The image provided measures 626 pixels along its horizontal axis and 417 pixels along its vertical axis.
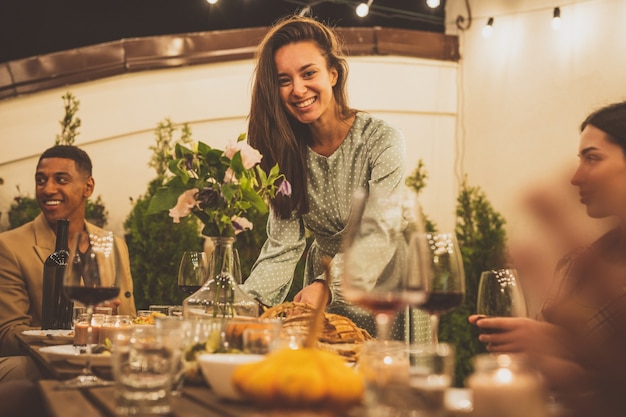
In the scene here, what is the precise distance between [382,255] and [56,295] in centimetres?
194

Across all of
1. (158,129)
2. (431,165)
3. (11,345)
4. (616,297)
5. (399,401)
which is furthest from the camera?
(431,165)

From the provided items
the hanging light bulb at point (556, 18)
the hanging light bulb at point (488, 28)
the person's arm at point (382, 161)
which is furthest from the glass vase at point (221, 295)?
the hanging light bulb at point (488, 28)

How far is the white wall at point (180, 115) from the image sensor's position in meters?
4.98

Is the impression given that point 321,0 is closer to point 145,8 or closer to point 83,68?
point 145,8

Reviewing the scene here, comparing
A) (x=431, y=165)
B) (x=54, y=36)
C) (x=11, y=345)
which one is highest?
(x=54, y=36)

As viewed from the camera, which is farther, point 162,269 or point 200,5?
point 200,5

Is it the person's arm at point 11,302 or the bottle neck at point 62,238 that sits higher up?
the bottle neck at point 62,238

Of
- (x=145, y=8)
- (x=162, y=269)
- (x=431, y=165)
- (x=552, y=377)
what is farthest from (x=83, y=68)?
(x=552, y=377)

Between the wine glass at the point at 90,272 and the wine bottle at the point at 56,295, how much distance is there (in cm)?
124

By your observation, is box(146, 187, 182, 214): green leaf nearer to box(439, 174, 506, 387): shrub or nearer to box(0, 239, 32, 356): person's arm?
box(0, 239, 32, 356): person's arm

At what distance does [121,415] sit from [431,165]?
493cm

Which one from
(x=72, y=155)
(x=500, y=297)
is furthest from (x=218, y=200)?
(x=72, y=155)

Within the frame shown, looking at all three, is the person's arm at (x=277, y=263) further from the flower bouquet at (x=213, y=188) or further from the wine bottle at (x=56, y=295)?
the flower bouquet at (x=213, y=188)

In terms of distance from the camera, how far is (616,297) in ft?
2.40
